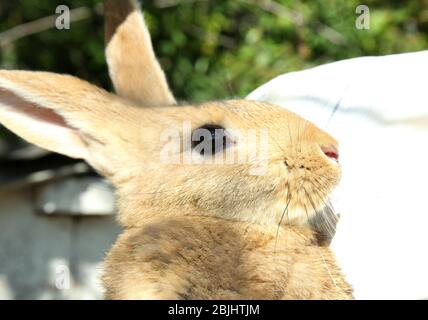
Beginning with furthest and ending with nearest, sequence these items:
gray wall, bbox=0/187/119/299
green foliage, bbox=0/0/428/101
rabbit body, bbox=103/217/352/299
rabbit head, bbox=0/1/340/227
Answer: green foliage, bbox=0/0/428/101, gray wall, bbox=0/187/119/299, rabbit head, bbox=0/1/340/227, rabbit body, bbox=103/217/352/299

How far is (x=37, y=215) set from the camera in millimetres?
4348

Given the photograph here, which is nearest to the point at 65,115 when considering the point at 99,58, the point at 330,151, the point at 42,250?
the point at 330,151

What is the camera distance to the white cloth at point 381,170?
7.55 feet

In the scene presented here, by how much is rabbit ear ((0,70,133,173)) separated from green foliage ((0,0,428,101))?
1.97 m

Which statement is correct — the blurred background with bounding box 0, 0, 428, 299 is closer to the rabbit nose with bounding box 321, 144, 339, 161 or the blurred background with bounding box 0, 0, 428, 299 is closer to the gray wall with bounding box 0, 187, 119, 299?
the gray wall with bounding box 0, 187, 119, 299

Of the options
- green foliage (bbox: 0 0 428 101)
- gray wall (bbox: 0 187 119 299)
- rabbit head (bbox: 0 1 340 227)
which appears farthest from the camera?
green foliage (bbox: 0 0 428 101)

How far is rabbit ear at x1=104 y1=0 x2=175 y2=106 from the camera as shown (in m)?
2.79

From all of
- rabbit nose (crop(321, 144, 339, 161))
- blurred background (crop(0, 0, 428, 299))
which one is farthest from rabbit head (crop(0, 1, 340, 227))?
blurred background (crop(0, 0, 428, 299))

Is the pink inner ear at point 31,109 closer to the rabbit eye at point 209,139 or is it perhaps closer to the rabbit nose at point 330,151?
the rabbit eye at point 209,139

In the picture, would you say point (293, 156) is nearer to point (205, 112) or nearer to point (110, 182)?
point (205, 112)

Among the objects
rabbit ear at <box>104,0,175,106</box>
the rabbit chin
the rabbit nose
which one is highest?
rabbit ear at <box>104,0,175,106</box>

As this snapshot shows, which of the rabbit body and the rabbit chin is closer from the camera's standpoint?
the rabbit body

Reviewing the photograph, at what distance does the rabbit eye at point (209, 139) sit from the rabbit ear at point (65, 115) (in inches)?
11.9

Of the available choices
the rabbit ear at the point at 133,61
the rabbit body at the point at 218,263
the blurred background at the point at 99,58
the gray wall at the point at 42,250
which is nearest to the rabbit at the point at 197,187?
the rabbit body at the point at 218,263
